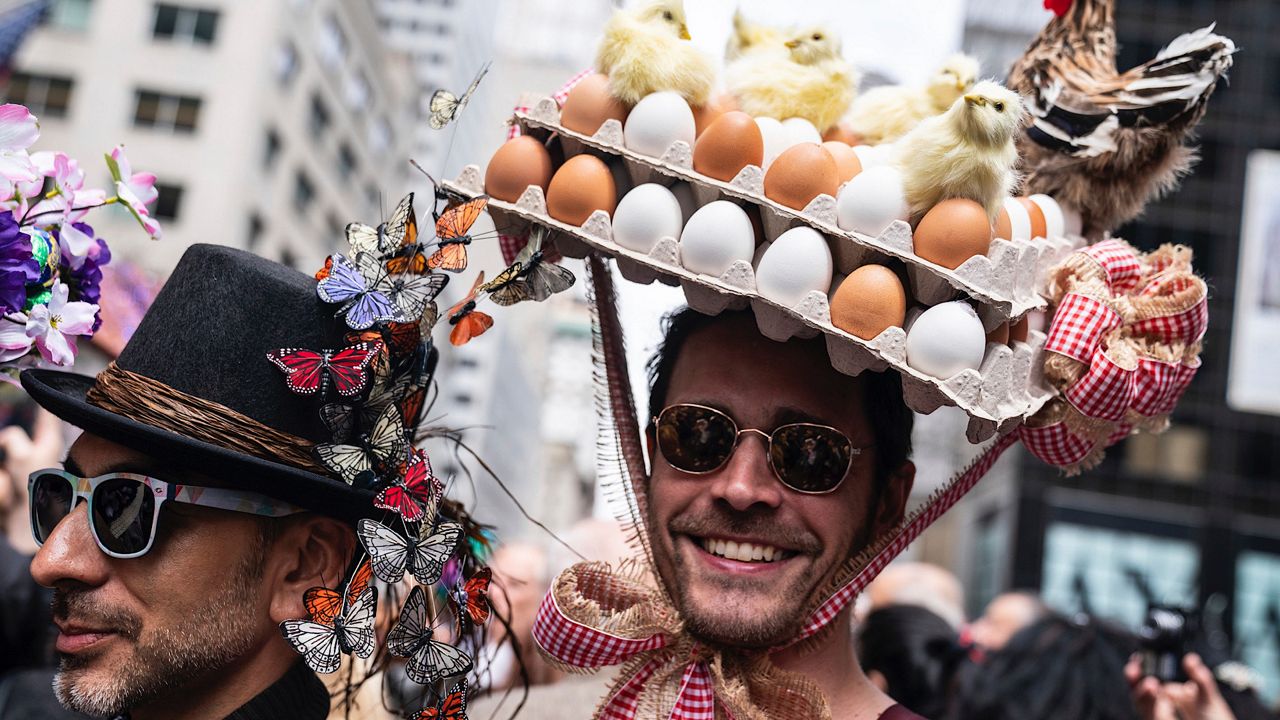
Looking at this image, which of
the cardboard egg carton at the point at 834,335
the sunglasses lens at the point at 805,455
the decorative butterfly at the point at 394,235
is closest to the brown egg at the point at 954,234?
the cardboard egg carton at the point at 834,335

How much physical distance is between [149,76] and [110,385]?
33.4m

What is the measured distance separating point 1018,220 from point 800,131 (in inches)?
19.3

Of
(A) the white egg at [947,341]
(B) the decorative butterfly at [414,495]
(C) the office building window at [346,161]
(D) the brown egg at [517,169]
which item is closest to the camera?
(A) the white egg at [947,341]

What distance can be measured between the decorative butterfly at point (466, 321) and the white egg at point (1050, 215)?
3.98 feet

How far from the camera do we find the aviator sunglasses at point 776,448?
2547 mm

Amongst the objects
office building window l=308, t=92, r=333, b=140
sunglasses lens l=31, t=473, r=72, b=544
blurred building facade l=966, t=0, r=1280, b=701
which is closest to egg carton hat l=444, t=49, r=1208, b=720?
sunglasses lens l=31, t=473, r=72, b=544

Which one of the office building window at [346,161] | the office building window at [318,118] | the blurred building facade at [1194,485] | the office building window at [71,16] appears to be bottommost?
the blurred building facade at [1194,485]

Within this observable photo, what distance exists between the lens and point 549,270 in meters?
2.52

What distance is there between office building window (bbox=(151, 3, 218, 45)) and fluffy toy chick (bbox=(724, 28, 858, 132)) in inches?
1316

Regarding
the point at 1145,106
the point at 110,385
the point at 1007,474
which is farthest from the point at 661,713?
the point at 1007,474

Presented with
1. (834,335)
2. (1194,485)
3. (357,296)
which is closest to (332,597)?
(357,296)

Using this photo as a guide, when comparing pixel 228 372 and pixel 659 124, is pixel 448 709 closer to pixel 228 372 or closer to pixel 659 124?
pixel 228 372

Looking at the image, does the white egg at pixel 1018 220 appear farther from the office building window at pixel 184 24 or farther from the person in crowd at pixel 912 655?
the office building window at pixel 184 24

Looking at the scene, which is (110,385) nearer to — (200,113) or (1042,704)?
(1042,704)
